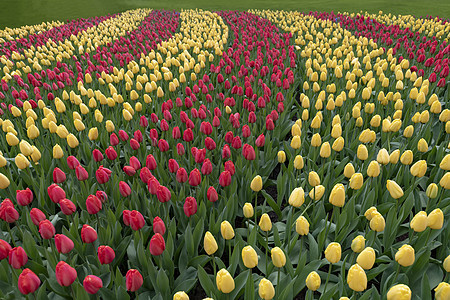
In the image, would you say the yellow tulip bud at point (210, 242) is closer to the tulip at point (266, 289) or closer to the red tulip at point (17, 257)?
the tulip at point (266, 289)

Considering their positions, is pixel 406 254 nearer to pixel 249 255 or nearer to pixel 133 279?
pixel 249 255

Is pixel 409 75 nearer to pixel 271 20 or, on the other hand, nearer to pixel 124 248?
pixel 124 248

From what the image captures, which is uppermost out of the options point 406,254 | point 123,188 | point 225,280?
point 406,254

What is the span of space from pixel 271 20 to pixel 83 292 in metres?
12.6

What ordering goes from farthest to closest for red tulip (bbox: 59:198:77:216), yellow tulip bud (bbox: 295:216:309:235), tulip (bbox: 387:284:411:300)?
red tulip (bbox: 59:198:77:216), yellow tulip bud (bbox: 295:216:309:235), tulip (bbox: 387:284:411:300)

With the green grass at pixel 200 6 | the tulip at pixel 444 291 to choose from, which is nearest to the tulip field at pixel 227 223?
the tulip at pixel 444 291

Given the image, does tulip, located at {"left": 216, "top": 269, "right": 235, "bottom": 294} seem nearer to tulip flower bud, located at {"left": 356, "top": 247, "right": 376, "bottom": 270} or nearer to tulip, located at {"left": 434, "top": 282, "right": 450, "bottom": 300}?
tulip flower bud, located at {"left": 356, "top": 247, "right": 376, "bottom": 270}

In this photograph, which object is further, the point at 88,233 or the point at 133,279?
the point at 88,233

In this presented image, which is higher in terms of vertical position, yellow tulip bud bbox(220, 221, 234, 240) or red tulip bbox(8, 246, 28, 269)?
yellow tulip bud bbox(220, 221, 234, 240)

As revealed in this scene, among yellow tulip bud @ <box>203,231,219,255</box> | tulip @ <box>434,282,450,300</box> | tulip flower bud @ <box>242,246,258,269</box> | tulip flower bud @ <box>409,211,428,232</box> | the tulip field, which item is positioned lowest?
the tulip field

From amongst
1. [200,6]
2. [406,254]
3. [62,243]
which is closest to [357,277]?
[406,254]

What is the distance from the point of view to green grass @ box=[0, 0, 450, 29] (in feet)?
48.6

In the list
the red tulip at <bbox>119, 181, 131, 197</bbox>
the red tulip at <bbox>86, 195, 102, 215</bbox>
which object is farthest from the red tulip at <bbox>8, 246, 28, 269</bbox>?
the red tulip at <bbox>119, 181, 131, 197</bbox>

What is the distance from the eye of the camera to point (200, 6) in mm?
20578
